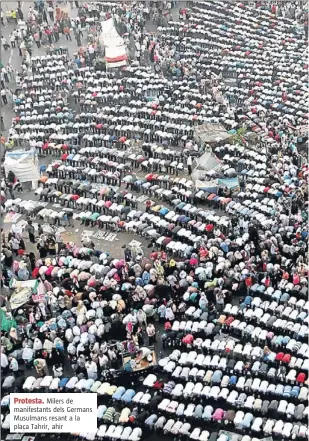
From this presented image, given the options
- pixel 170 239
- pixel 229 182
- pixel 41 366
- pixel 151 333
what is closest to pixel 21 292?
pixel 41 366

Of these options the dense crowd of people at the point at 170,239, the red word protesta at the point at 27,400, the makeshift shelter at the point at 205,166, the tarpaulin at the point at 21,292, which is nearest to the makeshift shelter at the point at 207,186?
the dense crowd of people at the point at 170,239

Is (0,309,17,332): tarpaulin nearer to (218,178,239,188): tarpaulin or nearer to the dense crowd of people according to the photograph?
the dense crowd of people

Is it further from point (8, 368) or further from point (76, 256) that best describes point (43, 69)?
point (8, 368)

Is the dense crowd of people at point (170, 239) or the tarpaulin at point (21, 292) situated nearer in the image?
the dense crowd of people at point (170, 239)

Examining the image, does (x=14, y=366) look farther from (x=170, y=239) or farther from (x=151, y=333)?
(x=170, y=239)

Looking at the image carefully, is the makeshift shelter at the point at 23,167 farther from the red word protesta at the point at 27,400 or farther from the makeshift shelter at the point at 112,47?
the red word protesta at the point at 27,400

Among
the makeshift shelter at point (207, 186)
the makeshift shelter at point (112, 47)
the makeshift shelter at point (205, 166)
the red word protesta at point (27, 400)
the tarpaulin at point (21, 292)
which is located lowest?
the red word protesta at point (27, 400)
